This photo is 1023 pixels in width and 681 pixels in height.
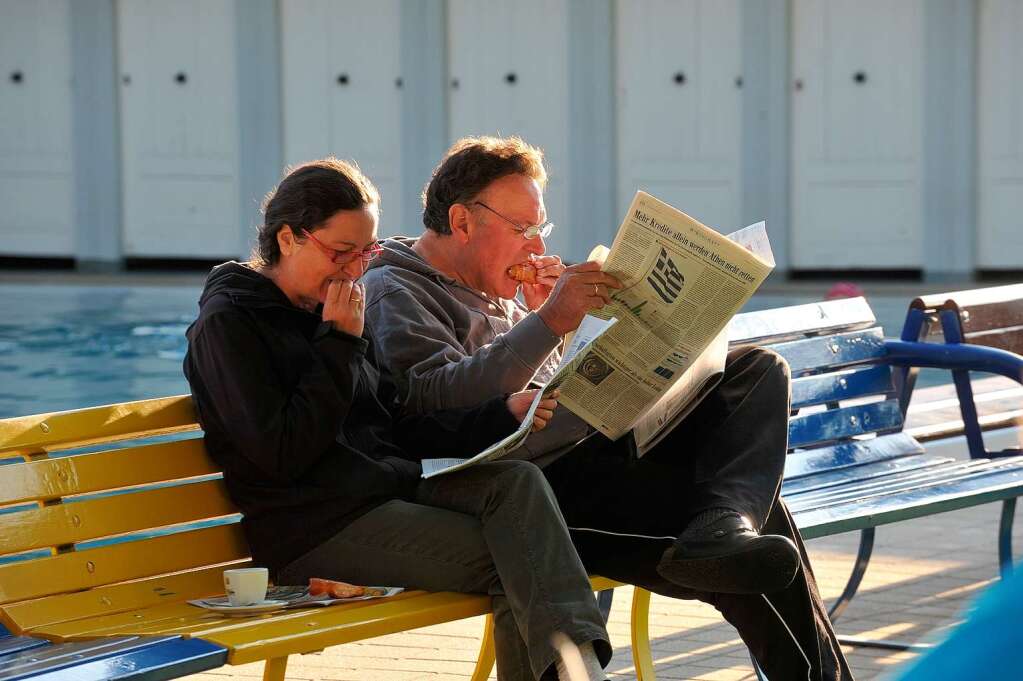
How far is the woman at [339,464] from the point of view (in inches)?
104

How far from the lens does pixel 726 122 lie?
1582 cm

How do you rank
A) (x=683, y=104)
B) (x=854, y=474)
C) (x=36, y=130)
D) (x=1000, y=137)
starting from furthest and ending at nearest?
(x=36, y=130) < (x=683, y=104) < (x=1000, y=137) < (x=854, y=474)

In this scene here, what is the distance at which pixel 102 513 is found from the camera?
2732 mm

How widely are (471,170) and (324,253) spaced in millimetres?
604

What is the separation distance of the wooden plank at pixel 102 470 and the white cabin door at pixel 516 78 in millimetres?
13337

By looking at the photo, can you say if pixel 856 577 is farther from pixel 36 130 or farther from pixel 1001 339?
pixel 36 130

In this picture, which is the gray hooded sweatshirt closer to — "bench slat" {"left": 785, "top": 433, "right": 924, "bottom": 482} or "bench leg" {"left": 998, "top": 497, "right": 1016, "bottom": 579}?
"bench slat" {"left": 785, "top": 433, "right": 924, "bottom": 482}

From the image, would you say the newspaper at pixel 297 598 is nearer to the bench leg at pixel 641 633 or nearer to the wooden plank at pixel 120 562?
the wooden plank at pixel 120 562

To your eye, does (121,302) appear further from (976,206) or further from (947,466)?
(947,466)

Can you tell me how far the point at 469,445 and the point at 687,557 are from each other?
480mm

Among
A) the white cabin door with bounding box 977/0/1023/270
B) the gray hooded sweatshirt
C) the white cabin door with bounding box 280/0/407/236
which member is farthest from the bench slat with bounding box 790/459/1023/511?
the white cabin door with bounding box 280/0/407/236

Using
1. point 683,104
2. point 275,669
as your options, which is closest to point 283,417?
point 275,669

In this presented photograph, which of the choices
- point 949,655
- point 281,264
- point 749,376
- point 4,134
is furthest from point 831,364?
point 4,134

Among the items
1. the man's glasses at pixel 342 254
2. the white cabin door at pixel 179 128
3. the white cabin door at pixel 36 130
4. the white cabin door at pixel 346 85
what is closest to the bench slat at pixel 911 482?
the man's glasses at pixel 342 254
